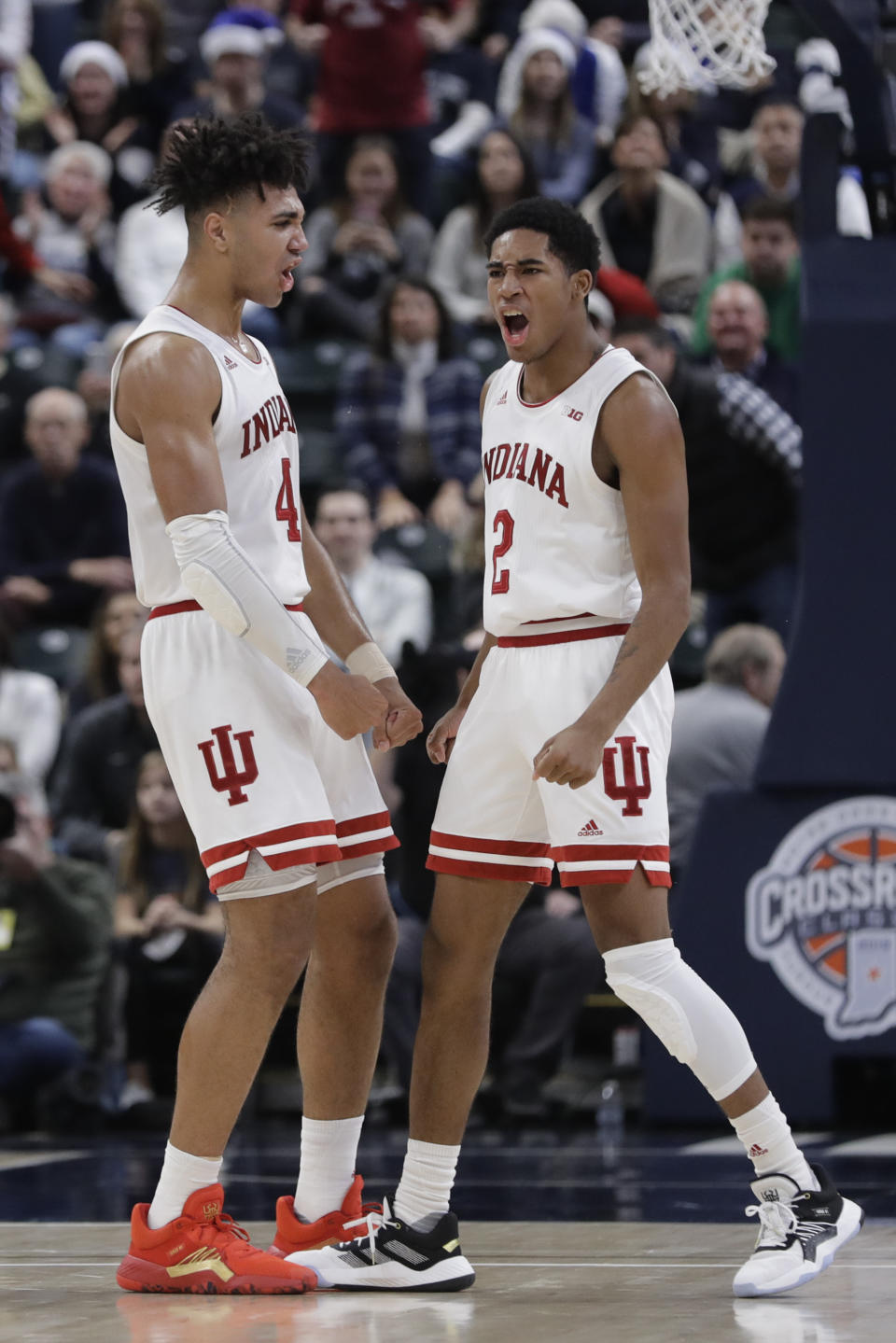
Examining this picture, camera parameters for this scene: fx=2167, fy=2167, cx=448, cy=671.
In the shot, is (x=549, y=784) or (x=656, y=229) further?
(x=656, y=229)

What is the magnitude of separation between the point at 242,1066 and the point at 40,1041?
396cm

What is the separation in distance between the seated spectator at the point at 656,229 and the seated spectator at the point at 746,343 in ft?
5.45

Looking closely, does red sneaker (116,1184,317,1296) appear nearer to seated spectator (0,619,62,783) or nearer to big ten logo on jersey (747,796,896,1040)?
Result: big ten logo on jersey (747,796,896,1040)

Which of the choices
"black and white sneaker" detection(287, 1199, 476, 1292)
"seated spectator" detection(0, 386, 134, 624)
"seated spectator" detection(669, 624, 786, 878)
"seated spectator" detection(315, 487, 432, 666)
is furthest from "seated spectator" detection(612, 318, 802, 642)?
"black and white sneaker" detection(287, 1199, 476, 1292)

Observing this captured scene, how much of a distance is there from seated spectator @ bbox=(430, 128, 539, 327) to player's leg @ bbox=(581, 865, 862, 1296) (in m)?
7.46

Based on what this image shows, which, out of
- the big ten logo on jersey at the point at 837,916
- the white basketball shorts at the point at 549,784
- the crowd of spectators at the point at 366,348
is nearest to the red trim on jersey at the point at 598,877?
the white basketball shorts at the point at 549,784

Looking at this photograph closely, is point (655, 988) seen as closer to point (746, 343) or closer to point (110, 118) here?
point (746, 343)

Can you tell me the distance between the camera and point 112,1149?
25.0 feet

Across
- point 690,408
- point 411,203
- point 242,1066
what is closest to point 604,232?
point 411,203

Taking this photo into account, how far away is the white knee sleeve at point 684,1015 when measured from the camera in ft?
14.8

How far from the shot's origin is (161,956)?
8492 mm

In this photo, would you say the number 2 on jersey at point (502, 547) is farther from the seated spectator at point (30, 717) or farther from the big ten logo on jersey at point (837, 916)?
the seated spectator at point (30, 717)

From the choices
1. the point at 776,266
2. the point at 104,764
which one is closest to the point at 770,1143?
the point at 104,764

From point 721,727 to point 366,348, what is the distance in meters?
4.28
